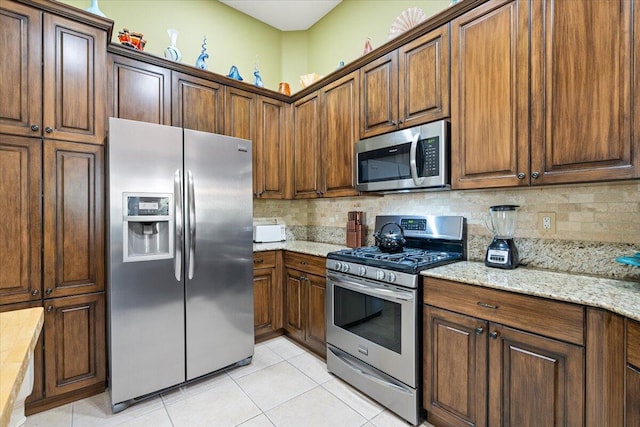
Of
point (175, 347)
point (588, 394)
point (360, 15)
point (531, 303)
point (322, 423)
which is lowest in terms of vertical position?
point (322, 423)

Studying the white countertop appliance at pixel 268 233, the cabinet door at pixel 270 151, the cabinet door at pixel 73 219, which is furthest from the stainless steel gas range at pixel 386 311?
the cabinet door at pixel 73 219

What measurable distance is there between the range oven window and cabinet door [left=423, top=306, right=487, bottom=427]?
19 cm

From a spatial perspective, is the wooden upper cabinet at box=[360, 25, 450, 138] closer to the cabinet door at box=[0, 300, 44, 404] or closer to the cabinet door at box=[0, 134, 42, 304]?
the cabinet door at box=[0, 134, 42, 304]

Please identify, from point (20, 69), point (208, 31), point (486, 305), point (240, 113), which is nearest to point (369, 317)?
point (486, 305)

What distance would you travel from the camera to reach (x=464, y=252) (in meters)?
2.21

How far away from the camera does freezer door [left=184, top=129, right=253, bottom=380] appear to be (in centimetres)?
222

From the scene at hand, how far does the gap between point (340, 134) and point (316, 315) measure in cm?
164

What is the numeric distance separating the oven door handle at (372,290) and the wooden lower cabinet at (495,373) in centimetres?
13

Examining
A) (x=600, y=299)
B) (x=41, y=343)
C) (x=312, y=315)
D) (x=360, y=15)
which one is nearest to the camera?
(x=600, y=299)

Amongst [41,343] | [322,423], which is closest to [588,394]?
[322,423]

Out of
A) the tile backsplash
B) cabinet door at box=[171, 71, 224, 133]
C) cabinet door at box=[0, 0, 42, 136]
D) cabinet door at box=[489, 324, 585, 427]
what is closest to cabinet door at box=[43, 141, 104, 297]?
cabinet door at box=[0, 0, 42, 136]

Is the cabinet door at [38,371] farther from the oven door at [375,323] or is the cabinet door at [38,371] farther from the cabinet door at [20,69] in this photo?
the oven door at [375,323]

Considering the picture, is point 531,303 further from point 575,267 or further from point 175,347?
point 175,347

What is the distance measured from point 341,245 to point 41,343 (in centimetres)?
243
